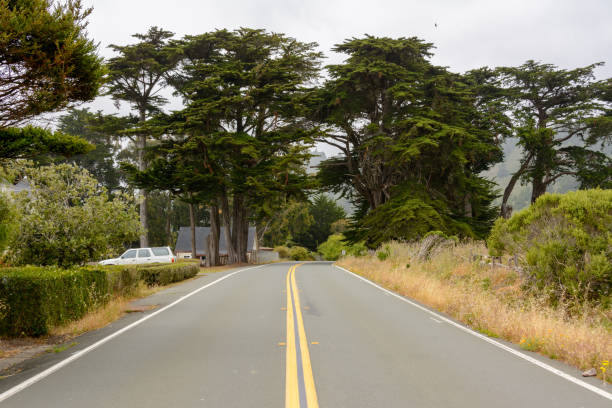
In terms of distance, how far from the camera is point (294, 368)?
253 inches

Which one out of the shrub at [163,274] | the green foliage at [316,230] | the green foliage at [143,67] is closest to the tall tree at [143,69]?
the green foliage at [143,67]

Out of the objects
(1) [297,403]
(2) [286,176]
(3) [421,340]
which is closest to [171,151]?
(2) [286,176]

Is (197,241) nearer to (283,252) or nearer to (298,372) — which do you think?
(283,252)

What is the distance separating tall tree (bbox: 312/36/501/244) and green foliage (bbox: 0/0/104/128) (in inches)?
1019

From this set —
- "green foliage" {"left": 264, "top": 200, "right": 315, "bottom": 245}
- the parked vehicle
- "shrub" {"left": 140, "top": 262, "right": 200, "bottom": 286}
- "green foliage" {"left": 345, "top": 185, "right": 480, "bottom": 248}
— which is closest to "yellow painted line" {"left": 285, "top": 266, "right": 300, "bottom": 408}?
"shrub" {"left": 140, "top": 262, "right": 200, "bottom": 286}

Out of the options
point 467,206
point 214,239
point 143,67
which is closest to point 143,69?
point 143,67

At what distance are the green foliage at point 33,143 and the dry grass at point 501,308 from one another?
843cm

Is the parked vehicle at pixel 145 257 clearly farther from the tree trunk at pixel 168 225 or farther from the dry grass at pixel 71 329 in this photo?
the tree trunk at pixel 168 225

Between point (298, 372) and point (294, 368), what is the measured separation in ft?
0.67

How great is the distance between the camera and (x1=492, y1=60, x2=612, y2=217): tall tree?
122ft

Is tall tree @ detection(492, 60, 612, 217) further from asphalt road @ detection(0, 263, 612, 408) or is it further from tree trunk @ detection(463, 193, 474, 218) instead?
asphalt road @ detection(0, 263, 612, 408)

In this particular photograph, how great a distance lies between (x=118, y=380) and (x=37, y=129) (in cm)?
463

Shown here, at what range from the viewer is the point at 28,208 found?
1180 centimetres

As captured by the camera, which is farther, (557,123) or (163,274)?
(557,123)
